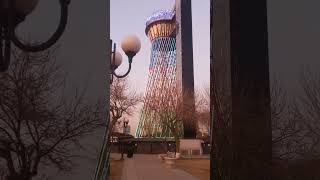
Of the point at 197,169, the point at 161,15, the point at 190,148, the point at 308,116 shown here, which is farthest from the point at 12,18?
the point at 161,15

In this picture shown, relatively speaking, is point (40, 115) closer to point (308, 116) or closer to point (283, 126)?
point (308, 116)

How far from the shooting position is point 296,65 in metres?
5.94

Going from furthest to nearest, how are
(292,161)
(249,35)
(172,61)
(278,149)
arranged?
(172,61)
(292,161)
(278,149)
(249,35)

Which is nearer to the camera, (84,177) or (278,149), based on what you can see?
(278,149)

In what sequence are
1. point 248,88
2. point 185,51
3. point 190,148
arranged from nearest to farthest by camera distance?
point 248,88 < point 190,148 < point 185,51

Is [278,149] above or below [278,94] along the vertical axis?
below

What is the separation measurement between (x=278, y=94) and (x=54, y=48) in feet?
19.1

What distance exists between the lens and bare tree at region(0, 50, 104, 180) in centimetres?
875

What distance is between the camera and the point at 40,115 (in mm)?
9266

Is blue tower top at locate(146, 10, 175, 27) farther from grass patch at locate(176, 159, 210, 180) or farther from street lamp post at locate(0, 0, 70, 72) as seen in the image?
street lamp post at locate(0, 0, 70, 72)

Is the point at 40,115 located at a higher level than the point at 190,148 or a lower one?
higher

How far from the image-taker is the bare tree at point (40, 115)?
8.75 metres

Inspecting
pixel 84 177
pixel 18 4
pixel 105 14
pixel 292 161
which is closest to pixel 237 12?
pixel 292 161

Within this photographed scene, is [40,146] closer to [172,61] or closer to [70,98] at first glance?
[70,98]
